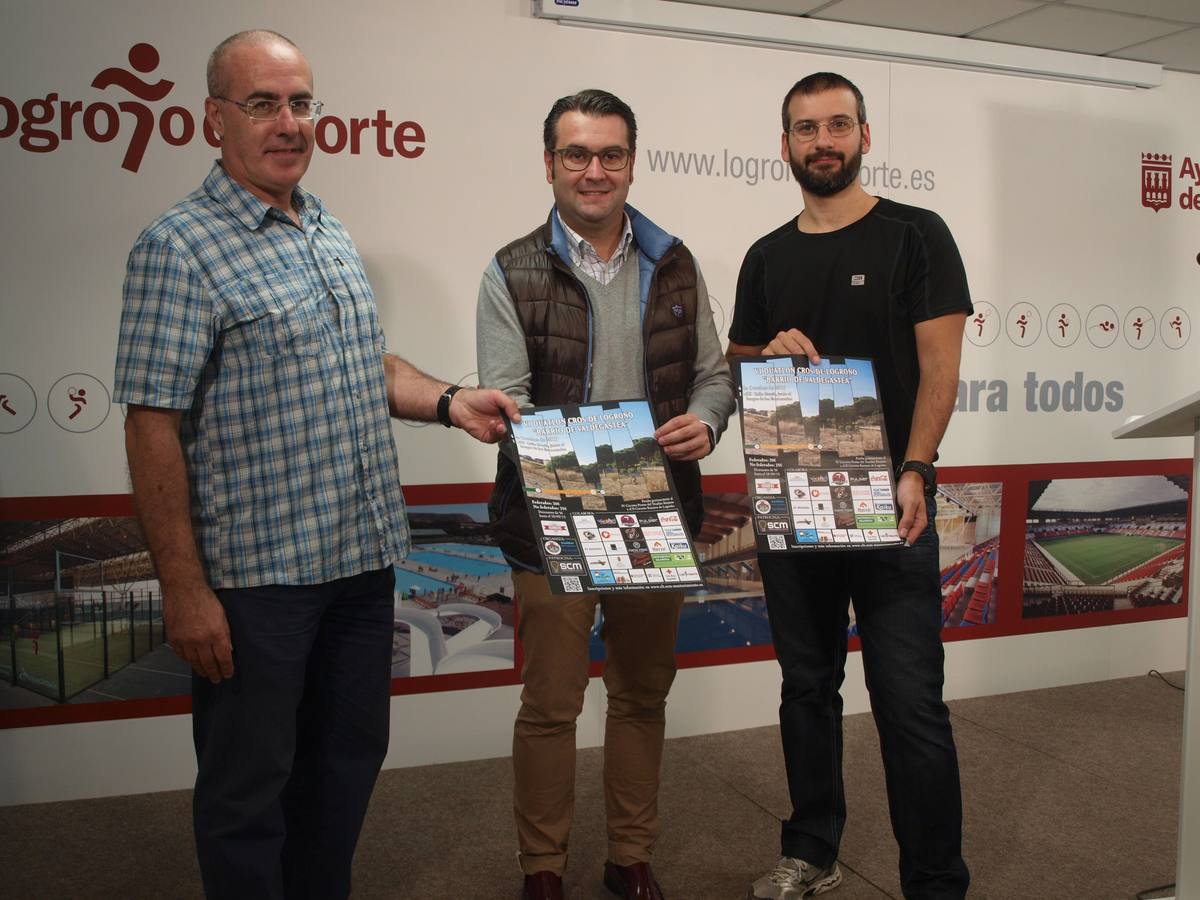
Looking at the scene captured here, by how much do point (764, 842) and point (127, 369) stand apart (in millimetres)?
2180

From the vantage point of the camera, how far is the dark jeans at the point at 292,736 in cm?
186

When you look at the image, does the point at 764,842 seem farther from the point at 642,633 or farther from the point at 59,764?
the point at 59,764

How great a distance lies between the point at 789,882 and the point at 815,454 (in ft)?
3.71

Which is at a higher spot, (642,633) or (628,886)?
(642,633)

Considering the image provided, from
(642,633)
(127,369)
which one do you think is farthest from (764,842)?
(127,369)

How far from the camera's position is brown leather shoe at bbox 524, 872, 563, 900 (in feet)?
8.17

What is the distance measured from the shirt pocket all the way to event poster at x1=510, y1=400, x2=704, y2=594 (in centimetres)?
44

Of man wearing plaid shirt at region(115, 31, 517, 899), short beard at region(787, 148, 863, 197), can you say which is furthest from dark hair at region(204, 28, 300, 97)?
short beard at region(787, 148, 863, 197)

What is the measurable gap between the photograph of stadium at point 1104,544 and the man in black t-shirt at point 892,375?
2450 mm

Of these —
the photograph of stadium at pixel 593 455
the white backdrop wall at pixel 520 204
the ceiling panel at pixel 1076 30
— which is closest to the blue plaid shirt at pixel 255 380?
the photograph of stadium at pixel 593 455

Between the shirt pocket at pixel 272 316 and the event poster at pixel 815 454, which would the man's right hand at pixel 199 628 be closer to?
the shirt pocket at pixel 272 316

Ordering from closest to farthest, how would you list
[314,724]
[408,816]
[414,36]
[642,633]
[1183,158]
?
[314,724] → [642,633] → [408,816] → [414,36] → [1183,158]

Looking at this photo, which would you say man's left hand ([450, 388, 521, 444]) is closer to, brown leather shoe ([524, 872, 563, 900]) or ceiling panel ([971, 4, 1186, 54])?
brown leather shoe ([524, 872, 563, 900])

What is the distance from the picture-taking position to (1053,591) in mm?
4586
